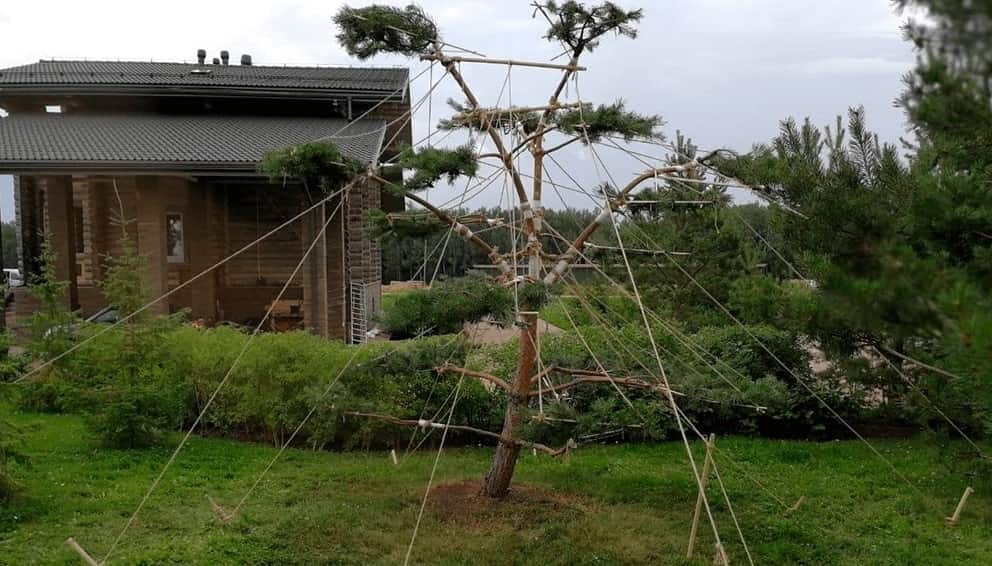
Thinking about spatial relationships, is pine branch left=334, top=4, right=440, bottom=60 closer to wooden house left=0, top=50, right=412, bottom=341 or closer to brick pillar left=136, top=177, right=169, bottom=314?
wooden house left=0, top=50, right=412, bottom=341

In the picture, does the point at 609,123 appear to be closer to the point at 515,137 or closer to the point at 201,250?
the point at 515,137

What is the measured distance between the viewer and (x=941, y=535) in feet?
18.2

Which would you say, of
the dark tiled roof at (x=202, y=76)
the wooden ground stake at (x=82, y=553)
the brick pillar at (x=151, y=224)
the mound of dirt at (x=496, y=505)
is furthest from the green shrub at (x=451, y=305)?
the dark tiled roof at (x=202, y=76)

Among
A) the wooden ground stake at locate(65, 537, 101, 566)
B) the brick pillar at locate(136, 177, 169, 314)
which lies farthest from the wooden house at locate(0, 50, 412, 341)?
the wooden ground stake at locate(65, 537, 101, 566)

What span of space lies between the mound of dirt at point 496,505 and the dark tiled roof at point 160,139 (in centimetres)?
480

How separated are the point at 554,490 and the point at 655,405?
3.86 ft

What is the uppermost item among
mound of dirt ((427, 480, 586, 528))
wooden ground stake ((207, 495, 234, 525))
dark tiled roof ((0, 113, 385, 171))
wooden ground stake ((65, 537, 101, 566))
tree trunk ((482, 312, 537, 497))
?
dark tiled roof ((0, 113, 385, 171))

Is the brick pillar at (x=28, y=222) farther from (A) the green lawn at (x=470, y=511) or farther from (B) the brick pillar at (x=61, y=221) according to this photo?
(A) the green lawn at (x=470, y=511)

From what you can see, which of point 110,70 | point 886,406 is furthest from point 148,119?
point 886,406

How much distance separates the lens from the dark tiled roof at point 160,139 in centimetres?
1081

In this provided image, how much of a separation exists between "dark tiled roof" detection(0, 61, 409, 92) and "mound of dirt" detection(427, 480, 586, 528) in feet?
28.5

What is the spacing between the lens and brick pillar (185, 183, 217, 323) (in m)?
13.2

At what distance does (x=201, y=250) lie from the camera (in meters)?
13.9

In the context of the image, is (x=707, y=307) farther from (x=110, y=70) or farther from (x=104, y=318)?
(x=110, y=70)
